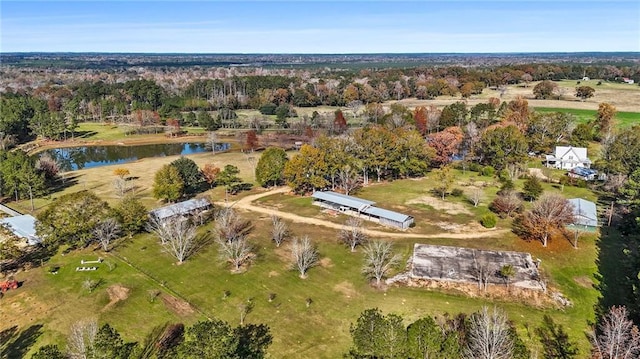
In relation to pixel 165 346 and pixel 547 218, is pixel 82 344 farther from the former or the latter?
pixel 547 218

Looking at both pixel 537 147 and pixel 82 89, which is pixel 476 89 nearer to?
pixel 537 147

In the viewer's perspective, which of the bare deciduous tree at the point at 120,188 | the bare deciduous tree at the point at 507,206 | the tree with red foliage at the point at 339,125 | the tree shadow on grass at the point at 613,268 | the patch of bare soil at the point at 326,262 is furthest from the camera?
the tree with red foliage at the point at 339,125

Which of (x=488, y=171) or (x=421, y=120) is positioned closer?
(x=488, y=171)

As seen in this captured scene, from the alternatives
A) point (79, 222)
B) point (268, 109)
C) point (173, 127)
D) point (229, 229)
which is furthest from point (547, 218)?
point (268, 109)

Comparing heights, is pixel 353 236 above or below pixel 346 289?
above

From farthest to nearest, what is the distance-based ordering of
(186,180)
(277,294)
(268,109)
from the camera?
1. (268,109)
2. (186,180)
3. (277,294)

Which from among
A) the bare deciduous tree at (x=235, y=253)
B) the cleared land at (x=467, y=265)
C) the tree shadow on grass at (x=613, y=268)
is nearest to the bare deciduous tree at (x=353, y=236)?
the cleared land at (x=467, y=265)

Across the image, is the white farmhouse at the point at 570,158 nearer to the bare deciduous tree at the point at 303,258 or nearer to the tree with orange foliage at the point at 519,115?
the tree with orange foliage at the point at 519,115
